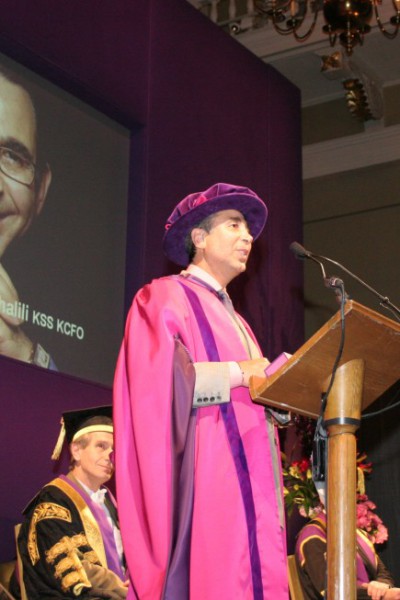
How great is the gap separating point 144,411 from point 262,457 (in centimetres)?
36

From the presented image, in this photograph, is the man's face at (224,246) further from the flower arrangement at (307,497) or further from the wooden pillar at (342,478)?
the flower arrangement at (307,497)

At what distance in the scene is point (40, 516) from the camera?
4309 millimetres

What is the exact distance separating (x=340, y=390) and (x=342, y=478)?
0.68 ft

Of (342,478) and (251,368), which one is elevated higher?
(251,368)

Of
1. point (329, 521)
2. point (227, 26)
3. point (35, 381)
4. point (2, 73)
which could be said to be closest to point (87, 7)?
point (2, 73)

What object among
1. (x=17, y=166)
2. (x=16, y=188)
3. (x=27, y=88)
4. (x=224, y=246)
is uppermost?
(x=27, y=88)

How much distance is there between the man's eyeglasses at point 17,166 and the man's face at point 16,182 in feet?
0.07

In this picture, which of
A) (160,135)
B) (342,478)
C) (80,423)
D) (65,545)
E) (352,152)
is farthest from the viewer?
(352,152)

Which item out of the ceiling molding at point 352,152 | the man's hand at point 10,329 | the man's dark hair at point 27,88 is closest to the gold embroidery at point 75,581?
the man's hand at point 10,329

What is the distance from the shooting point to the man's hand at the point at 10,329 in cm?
484

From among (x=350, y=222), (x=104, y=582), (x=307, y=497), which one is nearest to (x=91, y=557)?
(x=104, y=582)

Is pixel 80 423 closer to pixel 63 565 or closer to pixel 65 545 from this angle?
pixel 65 545

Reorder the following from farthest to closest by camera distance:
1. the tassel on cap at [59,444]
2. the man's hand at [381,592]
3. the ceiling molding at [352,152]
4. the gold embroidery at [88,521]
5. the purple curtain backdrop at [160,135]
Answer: the ceiling molding at [352,152], the man's hand at [381,592], the purple curtain backdrop at [160,135], the tassel on cap at [59,444], the gold embroidery at [88,521]

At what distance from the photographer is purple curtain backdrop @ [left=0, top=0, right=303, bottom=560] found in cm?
500
